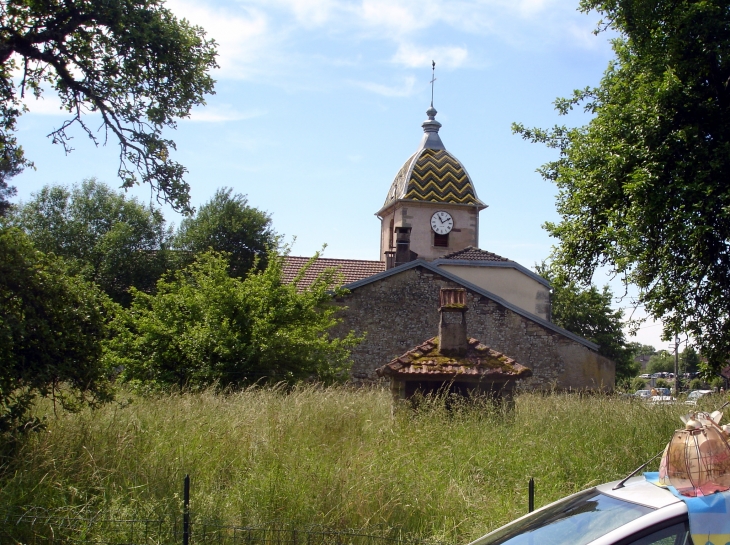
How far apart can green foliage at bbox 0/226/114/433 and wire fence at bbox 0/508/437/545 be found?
144 cm

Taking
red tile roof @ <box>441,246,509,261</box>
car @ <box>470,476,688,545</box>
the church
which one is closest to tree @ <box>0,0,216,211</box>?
car @ <box>470,476,688,545</box>

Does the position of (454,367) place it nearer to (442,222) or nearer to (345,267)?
(345,267)

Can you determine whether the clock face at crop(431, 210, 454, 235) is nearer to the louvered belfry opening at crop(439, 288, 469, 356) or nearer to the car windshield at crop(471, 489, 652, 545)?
the louvered belfry opening at crop(439, 288, 469, 356)

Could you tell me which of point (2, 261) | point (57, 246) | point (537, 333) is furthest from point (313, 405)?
point (57, 246)

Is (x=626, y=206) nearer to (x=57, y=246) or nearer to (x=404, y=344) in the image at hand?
(x=404, y=344)

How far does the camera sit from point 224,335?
15344 mm

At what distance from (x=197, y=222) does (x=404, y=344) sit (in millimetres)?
21866

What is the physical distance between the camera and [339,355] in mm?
17703

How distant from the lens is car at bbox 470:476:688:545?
3.12 metres

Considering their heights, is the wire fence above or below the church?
below

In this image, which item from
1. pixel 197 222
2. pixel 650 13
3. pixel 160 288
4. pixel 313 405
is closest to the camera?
pixel 313 405

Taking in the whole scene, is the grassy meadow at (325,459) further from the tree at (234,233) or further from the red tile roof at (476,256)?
the tree at (234,233)

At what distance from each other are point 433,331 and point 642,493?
22245 mm

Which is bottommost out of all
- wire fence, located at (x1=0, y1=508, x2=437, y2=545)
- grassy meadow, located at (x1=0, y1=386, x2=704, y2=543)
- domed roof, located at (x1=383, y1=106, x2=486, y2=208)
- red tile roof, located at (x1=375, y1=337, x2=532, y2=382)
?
wire fence, located at (x1=0, y1=508, x2=437, y2=545)
